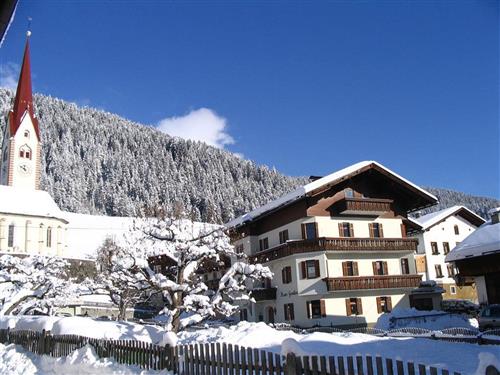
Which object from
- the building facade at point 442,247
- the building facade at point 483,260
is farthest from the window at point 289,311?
the building facade at point 442,247

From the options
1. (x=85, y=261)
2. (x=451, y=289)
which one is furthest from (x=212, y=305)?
(x=85, y=261)

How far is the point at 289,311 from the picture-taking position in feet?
139

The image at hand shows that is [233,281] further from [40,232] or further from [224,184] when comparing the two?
[224,184]

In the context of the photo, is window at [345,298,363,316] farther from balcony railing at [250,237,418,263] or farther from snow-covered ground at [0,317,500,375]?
snow-covered ground at [0,317,500,375]

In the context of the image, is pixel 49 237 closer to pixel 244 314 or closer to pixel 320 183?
pixel 244 314

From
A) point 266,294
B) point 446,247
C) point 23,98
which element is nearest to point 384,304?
point 266,294

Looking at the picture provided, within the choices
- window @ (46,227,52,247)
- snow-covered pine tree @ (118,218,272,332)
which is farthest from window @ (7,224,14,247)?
snow-covered pine tree @ (118,218,272,332)

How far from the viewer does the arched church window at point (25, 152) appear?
95.6 meters

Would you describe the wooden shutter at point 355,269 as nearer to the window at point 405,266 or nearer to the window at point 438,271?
the window at point 405,266

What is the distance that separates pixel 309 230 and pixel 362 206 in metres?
5.14

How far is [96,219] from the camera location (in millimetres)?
121500

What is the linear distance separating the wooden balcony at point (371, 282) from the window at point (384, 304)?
1.32 m

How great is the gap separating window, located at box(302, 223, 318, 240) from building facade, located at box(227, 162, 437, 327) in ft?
0.28

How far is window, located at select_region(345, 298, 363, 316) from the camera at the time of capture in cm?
4069
